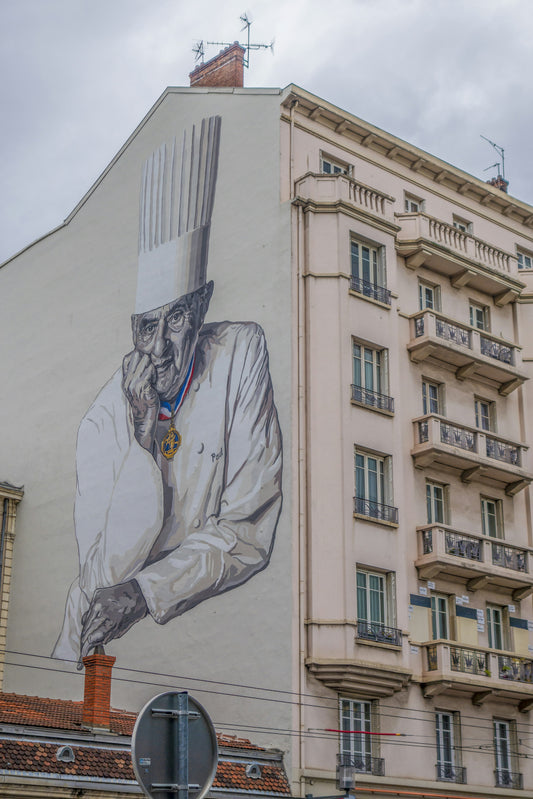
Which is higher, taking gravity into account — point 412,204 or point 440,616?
point 412,204

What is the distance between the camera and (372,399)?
117 feet

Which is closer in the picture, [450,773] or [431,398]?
[450,773]

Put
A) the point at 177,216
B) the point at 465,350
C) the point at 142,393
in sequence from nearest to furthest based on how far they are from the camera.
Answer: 1. the point at 465,350
2. the point at 142,393
3. the point at 177,216

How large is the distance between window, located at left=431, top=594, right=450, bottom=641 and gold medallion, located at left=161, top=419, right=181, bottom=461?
400 inches

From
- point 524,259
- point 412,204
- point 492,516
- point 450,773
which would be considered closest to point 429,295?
point 412,204

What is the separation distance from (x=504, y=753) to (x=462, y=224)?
66.3 feet

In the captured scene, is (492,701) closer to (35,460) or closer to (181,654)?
(181,654)

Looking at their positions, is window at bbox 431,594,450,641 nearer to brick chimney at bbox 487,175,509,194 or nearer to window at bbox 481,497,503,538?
window at bbox 481,497,503,538

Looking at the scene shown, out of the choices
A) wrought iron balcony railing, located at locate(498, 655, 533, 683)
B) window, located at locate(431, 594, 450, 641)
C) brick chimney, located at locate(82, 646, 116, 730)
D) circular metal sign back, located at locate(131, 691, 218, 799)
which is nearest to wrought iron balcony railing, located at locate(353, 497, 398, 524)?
window, located at locate(431, 594, 450, 641)

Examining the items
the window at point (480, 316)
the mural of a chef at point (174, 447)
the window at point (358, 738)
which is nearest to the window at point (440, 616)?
the window at point (358, 738)

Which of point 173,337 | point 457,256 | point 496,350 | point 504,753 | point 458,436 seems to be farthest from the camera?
point 496,350

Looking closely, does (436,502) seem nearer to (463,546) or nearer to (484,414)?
(463,546)

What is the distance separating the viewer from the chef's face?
39688 mm

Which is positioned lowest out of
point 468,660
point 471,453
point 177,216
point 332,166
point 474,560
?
point 468,660
